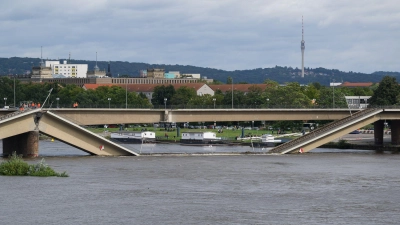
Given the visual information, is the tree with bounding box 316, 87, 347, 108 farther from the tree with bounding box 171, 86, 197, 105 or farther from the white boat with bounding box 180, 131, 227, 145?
the white boat with bounding box 180, 131, 227, 145

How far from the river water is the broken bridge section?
1.62 m

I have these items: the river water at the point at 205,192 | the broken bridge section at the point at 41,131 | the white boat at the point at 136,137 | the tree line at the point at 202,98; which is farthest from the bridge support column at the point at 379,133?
the white boat at the point at 136,137

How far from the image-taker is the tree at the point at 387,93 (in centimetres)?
14662

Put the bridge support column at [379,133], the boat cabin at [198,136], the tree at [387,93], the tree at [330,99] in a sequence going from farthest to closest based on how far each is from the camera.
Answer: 1. the tree at [330,99]
2. the tree at [387,93]
3. the boat cabin at [198,136]
4. the bridge support column at [379,133]

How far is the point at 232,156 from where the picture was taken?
92500mm

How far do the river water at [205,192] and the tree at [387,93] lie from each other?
2399 inches

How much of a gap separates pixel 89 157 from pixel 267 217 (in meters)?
37.6

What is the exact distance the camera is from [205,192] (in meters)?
61.6

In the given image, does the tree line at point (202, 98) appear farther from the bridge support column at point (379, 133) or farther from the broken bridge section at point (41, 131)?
the broken bridge section at point (41, 131)

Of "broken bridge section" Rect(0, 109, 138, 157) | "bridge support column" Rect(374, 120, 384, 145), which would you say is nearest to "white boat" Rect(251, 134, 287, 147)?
"bridge support column" Rect(374, 120, 384, 145)

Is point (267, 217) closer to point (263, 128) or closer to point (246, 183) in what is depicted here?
point (246, 183)

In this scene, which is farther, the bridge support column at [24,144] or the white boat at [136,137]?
the white boat at [136,137]

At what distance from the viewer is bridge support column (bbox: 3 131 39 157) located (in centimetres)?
8550

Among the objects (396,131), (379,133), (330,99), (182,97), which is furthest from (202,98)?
(396,131)
